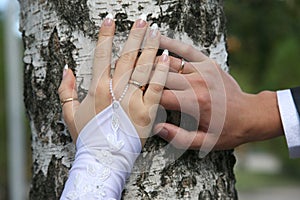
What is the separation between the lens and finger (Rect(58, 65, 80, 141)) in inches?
70.2

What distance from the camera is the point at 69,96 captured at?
1.80 metres

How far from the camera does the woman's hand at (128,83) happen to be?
1.72 metres

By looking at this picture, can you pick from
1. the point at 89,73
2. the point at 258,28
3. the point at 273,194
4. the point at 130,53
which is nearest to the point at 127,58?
the point at 130,53

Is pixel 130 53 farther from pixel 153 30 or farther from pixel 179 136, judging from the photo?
pixel 179 136

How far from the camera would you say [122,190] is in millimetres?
1813

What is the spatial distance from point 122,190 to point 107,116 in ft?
0.72

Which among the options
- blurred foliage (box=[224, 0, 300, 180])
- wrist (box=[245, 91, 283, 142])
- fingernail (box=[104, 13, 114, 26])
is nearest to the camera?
fingernail (box=[104, 13, 114, 26])

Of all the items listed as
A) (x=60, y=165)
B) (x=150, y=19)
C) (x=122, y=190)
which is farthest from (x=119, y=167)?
(x=150, y=19)

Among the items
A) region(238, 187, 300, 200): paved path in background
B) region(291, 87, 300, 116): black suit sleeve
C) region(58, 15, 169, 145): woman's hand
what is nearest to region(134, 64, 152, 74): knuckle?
region(58, 15, 169, 145): woman's hand

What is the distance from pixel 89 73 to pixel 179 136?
280 millimetres

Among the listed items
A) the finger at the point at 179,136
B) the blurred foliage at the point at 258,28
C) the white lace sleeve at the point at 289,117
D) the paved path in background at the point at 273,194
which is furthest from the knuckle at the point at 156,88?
the paved path in background at the point at 273,194

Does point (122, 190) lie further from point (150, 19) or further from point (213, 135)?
point (150, 19)

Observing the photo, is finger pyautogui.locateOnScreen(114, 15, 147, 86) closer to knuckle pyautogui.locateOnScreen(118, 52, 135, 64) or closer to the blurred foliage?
knuckle pyautogui.locateOnScreen(118, 52, 135, 64)

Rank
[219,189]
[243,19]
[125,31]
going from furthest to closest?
[243,19] < [219,189] < [125,31]
